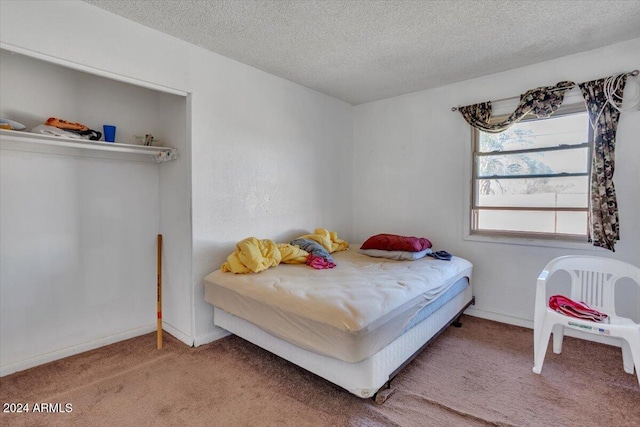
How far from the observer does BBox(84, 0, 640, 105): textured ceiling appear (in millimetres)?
2107

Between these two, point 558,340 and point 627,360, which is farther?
point 558,340

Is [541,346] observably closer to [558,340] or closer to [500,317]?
[558,340]

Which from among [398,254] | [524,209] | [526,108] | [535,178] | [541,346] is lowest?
[541,346]

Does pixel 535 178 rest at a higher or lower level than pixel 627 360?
higher

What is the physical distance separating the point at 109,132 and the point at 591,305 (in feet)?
13.1

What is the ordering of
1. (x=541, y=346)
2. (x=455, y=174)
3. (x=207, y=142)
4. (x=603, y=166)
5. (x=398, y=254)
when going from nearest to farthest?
(x=541, y=346) < (x=603, y=166) < (x=207, y=142) < (x=398, y=254) < (x=455, y=174)

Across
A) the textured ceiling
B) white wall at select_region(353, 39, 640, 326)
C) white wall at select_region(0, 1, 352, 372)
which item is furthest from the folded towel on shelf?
white wall at select_region(353, 39, 640, 326)

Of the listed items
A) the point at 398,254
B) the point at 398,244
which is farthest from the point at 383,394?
the point at 398,244

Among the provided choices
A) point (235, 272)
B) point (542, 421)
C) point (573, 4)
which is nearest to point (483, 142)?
point (573, 4)

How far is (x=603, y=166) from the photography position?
103 inches

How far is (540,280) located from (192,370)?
256cm

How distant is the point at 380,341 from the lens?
178 cm

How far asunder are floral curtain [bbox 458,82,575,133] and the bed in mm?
1461

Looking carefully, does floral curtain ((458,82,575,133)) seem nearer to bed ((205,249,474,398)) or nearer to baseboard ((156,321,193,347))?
bed ((205,249,474,398))
